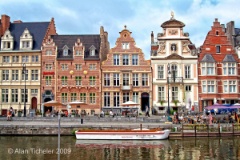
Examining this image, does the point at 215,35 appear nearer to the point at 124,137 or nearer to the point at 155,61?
the point at 155,61

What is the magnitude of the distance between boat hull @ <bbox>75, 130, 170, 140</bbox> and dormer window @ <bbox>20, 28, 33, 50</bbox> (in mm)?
26634

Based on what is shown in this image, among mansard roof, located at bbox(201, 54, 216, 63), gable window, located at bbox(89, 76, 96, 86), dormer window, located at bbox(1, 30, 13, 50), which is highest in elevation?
dormer window, located at bbox(1, 30, 13, 50)

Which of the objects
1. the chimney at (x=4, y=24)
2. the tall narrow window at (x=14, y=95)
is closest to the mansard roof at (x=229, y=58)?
the tall narrow window at (x=14, y=95)

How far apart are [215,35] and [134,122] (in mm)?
22163

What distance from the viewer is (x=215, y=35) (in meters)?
56.6

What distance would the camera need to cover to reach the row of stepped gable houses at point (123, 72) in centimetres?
5562

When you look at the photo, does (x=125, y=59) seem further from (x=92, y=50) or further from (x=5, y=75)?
(x=5, y=75)

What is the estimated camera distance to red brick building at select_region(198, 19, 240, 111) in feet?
182

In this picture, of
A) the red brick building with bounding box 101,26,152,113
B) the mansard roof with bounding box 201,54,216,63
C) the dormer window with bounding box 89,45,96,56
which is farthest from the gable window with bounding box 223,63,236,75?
the dormer window with bounding box 89,45,96,56

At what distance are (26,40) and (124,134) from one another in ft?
97.3

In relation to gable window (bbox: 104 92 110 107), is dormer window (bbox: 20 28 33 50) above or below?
above

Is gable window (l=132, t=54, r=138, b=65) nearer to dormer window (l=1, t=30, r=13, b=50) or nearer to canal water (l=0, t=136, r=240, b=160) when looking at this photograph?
dormer window (l=1, t=30, r=13, b=50)

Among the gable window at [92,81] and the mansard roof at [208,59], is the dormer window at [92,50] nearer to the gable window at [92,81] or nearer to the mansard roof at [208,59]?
the gable window at [92,81]

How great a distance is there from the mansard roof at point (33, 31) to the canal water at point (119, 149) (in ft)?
80.7
